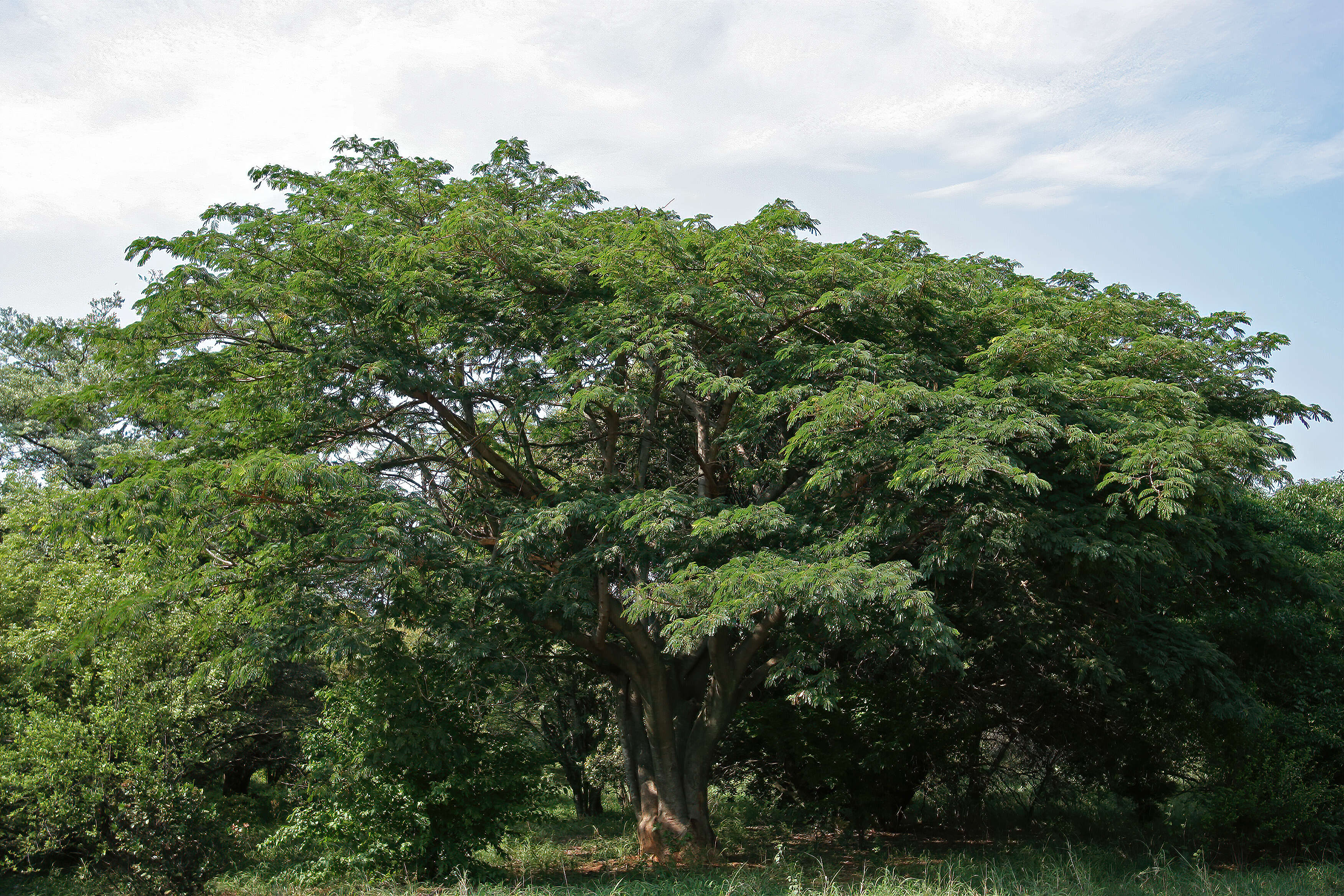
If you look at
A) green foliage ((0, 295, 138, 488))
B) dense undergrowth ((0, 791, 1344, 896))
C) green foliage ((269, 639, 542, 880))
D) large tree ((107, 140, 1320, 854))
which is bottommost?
dense undergrowth ((0, 791, 1344, 896))

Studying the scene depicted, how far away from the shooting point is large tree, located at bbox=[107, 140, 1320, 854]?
8.58 meters

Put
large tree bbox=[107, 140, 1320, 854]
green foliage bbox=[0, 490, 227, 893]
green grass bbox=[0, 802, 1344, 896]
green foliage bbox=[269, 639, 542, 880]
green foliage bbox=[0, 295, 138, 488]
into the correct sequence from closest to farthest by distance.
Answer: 1. large tree bbox=[107, 140, 1320, 854]
2. green grass bbox=[0, 802, 1344, 896]
3. green foliage bbox=[0, 490, 227, 893]
4. green foliage bbox=[269, 639, 542, 880]
5. green foliage bbox=[0, 295, 138, 488]

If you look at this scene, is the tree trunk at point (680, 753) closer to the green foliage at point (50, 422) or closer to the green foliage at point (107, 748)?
the green foliage at point (107, 748)

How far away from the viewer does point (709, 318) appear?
10383 millimetres

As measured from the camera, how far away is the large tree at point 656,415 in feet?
28.1

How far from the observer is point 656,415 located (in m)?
12.7

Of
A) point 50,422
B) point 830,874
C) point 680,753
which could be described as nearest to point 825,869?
point 830,874

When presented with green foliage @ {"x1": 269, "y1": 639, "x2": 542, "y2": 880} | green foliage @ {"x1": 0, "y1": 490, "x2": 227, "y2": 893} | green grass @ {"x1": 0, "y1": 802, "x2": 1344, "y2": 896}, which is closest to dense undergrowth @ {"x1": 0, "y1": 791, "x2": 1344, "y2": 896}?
green grass @ {"x1": 0, "y1": 802, "x2": 1344, "y2": 896}

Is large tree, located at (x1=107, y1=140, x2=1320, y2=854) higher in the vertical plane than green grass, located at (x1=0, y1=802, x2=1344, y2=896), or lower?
higher

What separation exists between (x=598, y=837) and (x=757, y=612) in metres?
8.01

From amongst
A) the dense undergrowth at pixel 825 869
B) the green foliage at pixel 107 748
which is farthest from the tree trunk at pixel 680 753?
the green foliage at pixel 107 748

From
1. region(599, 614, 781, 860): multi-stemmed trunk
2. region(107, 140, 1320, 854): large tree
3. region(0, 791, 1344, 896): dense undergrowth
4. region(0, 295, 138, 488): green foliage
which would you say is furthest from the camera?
region(0, 295, 138, 488): green foliage

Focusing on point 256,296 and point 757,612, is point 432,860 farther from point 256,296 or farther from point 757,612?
point 256,296

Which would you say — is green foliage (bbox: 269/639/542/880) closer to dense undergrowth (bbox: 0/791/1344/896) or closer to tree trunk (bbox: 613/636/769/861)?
dense undergrowth (bbox: 0/791/1344/896)
